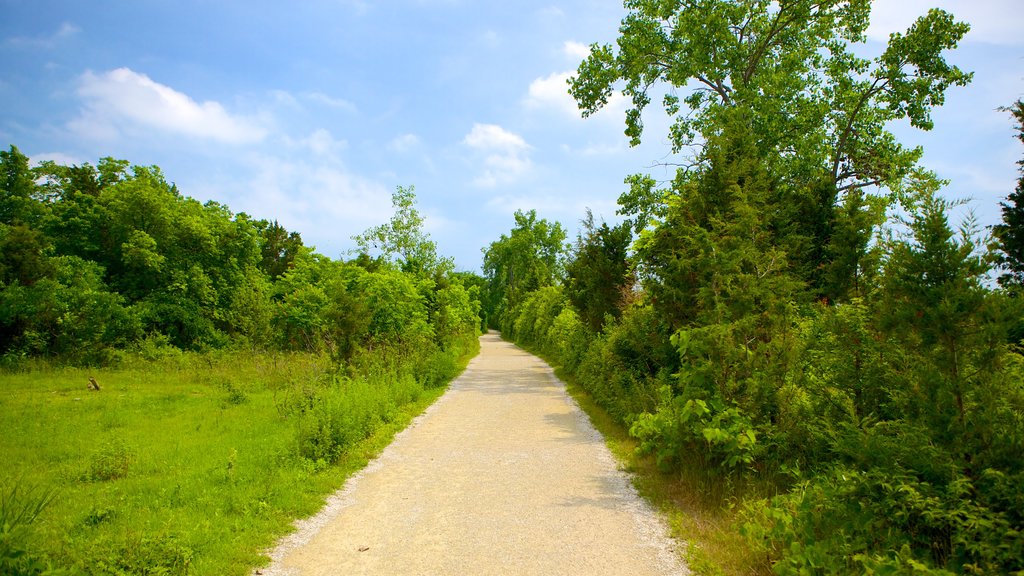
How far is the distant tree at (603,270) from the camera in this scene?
17094mm

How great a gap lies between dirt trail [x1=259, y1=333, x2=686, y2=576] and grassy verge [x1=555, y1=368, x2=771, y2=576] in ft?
0.62

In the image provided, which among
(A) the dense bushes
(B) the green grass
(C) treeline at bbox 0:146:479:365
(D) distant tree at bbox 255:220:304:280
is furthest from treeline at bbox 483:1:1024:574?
(D) distant tree at bbox 255:220:304:280

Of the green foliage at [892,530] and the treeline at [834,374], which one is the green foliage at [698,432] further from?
the green foliage at [892,530]

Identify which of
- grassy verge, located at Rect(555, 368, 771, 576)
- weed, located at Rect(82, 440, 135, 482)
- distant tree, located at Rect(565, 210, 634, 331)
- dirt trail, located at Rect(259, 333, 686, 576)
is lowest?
weed, located at Rect(82, 440, 135, 482)

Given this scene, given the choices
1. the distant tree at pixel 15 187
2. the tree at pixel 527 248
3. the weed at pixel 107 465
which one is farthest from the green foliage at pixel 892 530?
the tree at pixel 527 248

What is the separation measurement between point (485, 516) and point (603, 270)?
41.7 feet

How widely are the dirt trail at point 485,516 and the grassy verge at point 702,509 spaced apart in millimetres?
188

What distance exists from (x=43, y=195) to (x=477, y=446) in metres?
45.2

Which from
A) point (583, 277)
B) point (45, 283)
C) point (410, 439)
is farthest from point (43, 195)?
point (410, 439)

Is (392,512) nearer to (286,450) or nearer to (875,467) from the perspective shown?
(286,450)

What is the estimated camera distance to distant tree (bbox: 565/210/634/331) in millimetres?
17094

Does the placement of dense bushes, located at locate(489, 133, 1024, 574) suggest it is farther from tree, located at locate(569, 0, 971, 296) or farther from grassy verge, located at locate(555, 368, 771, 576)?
tree, located at locate(569, 0, 971, 296)

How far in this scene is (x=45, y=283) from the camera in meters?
18.9

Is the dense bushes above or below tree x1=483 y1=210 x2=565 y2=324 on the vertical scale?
below
